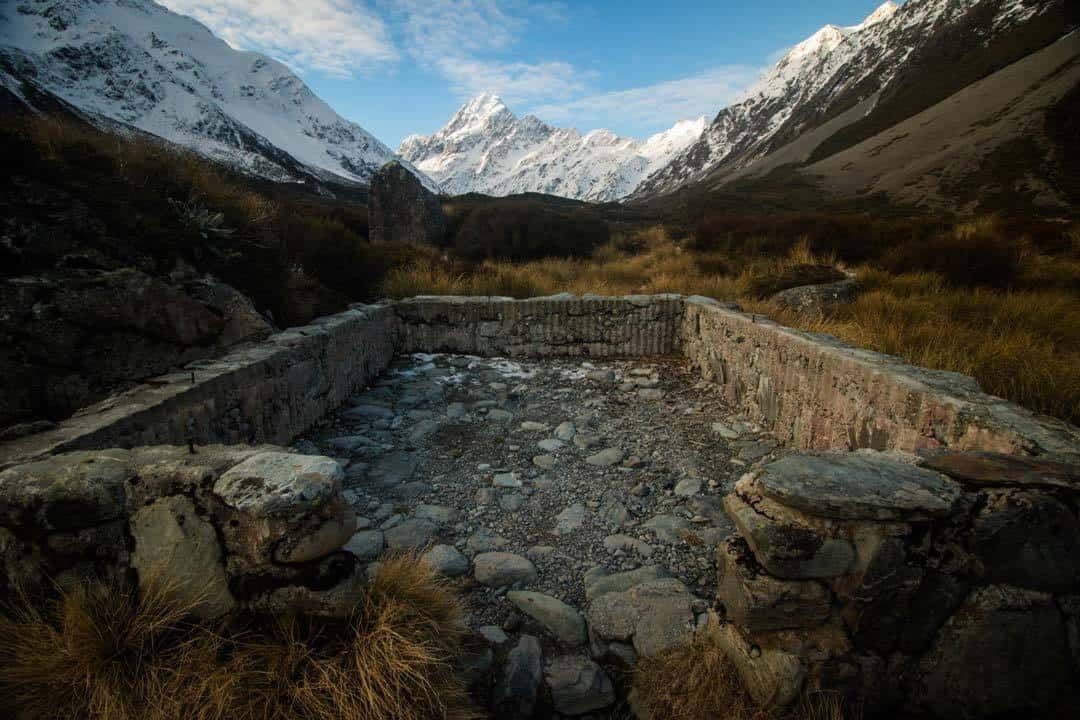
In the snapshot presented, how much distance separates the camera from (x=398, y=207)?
11164mm

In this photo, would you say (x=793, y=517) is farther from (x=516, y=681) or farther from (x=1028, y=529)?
(x=516, y=681)

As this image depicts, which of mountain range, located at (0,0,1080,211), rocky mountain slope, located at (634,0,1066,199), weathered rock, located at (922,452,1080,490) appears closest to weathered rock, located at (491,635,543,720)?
weathered rock, located at (922,452,1080,490)

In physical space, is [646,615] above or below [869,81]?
below

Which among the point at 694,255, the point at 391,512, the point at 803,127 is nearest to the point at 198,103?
the point at 694,255

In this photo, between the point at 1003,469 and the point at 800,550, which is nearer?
the point at 800,550

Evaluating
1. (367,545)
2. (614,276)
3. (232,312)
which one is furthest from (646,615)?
(614,276)

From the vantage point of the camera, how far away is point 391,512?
2898mm

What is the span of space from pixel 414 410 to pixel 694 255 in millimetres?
7424

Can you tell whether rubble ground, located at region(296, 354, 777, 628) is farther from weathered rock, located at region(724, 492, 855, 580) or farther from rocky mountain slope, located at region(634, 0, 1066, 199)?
rocky mountain slope, located at region(634, 0, 1066, 199)

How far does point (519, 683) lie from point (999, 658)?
4.89 ft

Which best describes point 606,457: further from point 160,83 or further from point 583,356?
point 160,83

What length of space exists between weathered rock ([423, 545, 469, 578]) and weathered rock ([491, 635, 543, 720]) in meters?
0.54

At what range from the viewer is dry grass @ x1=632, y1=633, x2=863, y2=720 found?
1.47m

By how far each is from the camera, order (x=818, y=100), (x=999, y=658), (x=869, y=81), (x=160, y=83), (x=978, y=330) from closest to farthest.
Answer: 1. (x=999, y=658)
2. (x=978, y=330)
3. (x=160, y=83)
4. (x=869, y=81)
5. (x=818, y=100)
